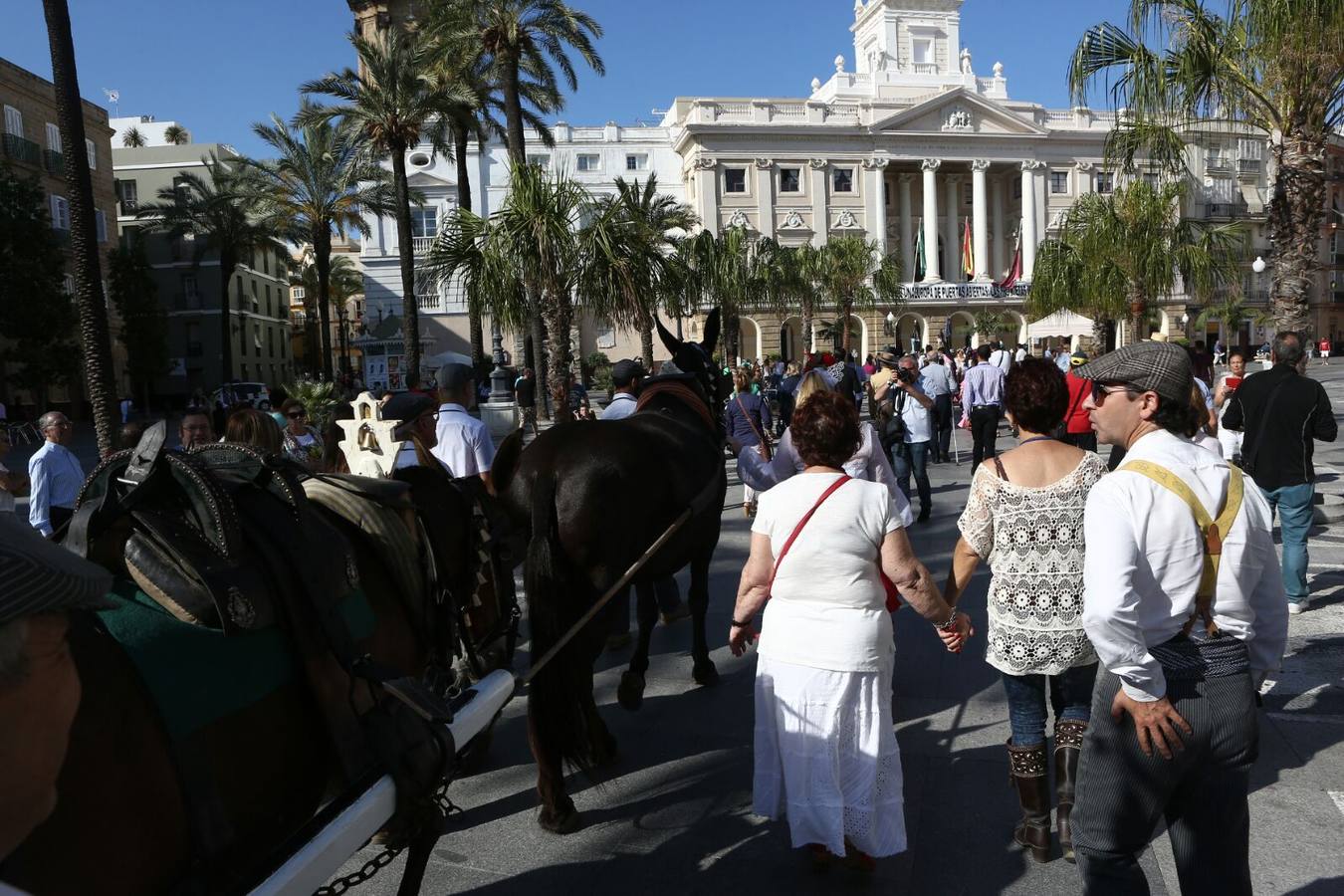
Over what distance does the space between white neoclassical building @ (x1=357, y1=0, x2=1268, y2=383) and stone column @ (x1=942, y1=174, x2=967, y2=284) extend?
0.13 metres

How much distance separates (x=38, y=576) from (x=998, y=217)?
6700 centimetres

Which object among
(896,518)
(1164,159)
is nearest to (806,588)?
(896,518)

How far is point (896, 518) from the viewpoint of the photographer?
10.7ft

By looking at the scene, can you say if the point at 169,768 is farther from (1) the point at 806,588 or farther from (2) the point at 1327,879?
(2) the point at 1327,879

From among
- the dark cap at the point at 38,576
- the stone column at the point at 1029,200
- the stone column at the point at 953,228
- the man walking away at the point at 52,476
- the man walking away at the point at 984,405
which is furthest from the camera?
the stone column at the point at 953,228

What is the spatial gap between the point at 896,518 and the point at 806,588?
1.30 ft

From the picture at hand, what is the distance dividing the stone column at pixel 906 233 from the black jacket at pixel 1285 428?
55.7m

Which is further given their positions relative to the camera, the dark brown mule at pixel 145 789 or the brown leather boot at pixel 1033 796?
the brown leather boot at pixel 1033 796

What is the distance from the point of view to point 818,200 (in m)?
56.9

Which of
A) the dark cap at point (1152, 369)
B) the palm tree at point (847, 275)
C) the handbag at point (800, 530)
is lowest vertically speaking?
the handbag at point (800, 530)

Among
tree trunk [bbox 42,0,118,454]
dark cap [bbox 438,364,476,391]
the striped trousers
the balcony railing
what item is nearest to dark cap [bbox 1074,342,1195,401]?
the striped trousers

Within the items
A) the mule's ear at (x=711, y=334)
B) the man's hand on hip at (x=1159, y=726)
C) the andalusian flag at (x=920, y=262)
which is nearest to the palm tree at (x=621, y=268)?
the mule's ear at (x=711, y=334)

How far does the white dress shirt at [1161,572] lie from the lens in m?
2.26

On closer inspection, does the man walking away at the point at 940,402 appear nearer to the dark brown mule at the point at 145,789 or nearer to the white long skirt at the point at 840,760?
the white long skirt at the point at 840,760
